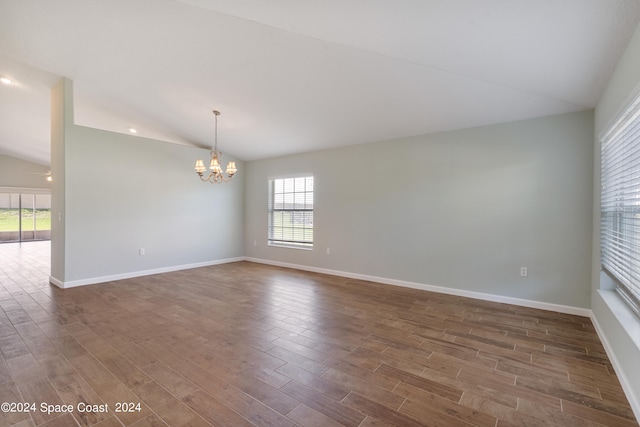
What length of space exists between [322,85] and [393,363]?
122 inches

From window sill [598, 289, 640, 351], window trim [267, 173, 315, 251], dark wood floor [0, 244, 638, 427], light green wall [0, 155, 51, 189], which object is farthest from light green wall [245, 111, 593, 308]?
light green wall [0, 155, 51, 189]

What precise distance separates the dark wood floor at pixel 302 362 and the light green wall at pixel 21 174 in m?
8.80

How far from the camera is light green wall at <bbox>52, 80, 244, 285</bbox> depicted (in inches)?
180

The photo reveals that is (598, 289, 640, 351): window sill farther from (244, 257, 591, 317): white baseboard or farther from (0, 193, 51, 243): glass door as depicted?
(0, 193, 51, 243): glass door

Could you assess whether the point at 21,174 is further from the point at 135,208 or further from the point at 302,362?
the point at 302,362

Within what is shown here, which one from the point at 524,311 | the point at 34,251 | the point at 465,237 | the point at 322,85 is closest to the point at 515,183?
the point at 465,237

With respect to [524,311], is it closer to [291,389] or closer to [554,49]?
[554,49]

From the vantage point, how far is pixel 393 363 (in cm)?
230

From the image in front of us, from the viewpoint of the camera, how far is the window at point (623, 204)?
2.01 m

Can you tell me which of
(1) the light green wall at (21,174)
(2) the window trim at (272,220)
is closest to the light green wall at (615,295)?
(2) the window trim at (272,220)

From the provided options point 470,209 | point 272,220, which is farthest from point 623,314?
point 272,220

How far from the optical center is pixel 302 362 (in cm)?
232

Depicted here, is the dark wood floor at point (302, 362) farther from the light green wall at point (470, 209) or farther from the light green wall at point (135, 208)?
the light green wall at point (135, 208)

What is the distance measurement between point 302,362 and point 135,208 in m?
4.58
